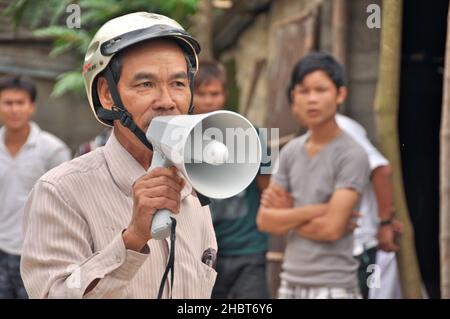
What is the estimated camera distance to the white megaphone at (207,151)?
189cm

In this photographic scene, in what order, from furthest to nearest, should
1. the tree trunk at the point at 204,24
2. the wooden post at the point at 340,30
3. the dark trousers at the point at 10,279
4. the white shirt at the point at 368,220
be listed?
the tree trunk at the point at 204,24, the wooden post at the point at 340,30, the dark trousers at the point at 10,279, the white shirt at the point at 368,220

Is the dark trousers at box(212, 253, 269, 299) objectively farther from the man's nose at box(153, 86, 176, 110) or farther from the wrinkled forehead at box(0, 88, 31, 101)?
the man's nose at box(153, 86, 176, 110)

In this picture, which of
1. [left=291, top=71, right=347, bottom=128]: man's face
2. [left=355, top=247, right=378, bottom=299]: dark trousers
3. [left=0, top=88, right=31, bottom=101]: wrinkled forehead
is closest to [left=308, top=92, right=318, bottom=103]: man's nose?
[left=291, top=71, right=347, bottom=128]: man's face

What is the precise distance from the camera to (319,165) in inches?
175

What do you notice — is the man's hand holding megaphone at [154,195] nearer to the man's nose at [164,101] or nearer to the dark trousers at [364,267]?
the man's nose at [164,101]

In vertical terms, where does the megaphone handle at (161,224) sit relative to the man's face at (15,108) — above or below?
below

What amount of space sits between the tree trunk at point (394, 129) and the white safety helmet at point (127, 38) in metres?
1.92

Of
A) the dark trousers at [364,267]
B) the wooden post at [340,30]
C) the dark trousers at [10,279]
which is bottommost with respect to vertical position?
the dark trousers at [10,279]

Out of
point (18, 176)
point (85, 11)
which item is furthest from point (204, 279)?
point (85, 11)

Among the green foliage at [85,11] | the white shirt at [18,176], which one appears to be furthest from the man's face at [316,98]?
the green foliage at [85,11]

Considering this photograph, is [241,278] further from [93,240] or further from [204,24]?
[93,240]

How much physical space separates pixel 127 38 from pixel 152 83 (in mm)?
119

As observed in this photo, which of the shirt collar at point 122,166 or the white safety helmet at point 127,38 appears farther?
the shirt collar at point 122,166
